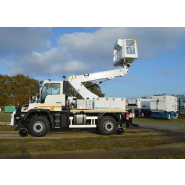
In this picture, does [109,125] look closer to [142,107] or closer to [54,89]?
[54,89]

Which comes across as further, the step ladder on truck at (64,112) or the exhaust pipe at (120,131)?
the exhaust pipe at (120,131)

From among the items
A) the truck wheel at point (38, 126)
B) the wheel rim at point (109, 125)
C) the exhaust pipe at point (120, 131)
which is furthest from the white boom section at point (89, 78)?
the truck wheel at point (38, 126)

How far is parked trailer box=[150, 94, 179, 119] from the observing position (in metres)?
22.6

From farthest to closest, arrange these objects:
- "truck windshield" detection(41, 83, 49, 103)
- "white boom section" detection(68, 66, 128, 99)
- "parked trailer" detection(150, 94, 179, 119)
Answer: "parked trailer" detection(150, 94, 179, 119), "white boom section" detection(68, 66, 128, 99), "truck windshield" detection(41, 83, 49, 103)

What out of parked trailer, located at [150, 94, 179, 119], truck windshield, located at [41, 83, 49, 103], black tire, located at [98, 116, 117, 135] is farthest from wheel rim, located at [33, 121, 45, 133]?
parked trailer, located at [150, 94, 179, 119]

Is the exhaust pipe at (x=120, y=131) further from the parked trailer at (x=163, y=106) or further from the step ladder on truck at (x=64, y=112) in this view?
the parked trailer at (x=163, y=106)

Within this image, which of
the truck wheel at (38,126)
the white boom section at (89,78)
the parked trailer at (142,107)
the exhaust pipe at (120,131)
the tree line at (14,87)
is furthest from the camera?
the tree line at (14,87)

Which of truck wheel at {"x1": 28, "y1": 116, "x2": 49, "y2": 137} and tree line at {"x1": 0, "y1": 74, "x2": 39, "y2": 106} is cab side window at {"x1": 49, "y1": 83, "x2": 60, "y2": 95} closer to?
truck wheel at {"x1": 28, "y1": 116, "x2": 49, "y2": 137}

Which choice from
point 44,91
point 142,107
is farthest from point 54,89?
point 142,107

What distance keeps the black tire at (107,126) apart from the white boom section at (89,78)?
221 centimetres

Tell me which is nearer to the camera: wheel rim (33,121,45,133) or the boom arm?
wheel rim (33,121,45,133)

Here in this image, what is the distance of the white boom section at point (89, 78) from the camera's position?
1202 cm

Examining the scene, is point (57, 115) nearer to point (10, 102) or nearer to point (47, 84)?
point (47, 84)

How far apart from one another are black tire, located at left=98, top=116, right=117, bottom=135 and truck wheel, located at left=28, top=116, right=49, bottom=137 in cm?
298
